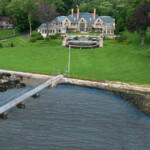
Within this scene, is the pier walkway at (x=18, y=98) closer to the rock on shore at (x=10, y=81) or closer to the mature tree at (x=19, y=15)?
the rock on shore at (x=10, y=81)

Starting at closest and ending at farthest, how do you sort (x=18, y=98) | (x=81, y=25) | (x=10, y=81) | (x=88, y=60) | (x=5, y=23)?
(x=18, y=98)
(x=10, y=81)
(x=88, y=60)
(x=81, y=25)
(x=5, y=23)

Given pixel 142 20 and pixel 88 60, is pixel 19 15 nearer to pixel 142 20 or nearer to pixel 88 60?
pixel 88 60

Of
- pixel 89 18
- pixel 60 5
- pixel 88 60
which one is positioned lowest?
pixel 88 60

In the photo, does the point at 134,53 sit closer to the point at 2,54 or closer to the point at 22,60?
the point at 22,60

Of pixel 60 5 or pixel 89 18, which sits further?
pixel 60 5

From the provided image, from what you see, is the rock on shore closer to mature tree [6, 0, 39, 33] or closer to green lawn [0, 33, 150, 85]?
green lawn [0, 33, 150, 85]

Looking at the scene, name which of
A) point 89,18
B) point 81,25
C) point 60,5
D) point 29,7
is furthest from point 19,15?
point 89,18

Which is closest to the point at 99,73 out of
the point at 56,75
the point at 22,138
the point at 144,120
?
the point at 56,75
